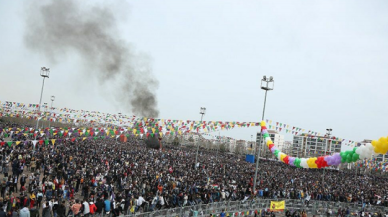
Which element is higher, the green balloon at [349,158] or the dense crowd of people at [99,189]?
the green balloon at [349,158]

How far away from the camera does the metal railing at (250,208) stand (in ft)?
49.4

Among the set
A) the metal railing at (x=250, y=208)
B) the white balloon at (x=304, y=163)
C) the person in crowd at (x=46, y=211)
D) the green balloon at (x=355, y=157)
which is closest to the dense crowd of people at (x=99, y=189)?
the person in crowd at (x=46, y=211)

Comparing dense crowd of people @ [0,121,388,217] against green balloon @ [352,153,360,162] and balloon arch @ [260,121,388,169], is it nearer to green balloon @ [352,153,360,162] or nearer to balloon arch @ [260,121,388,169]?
balloon arch @ [260,121,388,169]

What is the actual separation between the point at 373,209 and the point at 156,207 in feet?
53.2

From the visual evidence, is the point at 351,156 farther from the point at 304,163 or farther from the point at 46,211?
the point at 46,211

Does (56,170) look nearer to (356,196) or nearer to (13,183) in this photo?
(13,183)

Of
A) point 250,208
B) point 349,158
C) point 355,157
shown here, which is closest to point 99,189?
point 250,208

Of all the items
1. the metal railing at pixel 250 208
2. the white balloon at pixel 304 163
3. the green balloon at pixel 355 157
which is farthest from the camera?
the metal railing at pixel 250 208

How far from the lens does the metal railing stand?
15049 millimetres

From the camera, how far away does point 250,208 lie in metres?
19.5

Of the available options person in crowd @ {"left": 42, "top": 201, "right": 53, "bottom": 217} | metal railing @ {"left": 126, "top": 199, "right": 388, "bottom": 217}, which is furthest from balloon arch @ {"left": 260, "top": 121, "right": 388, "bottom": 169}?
person in crowd @ {"left": 42, "top": 201, "right": 53, "bottom": 217}

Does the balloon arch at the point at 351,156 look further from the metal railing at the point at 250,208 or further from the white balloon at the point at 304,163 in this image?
the metal railing at the point at 250,208

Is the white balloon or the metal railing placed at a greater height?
the white balloon

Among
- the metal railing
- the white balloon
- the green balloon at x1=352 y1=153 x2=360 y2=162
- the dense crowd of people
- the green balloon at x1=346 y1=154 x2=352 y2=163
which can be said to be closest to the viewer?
the green balloon at x1=352 y1=153 x2=360 y2=162
